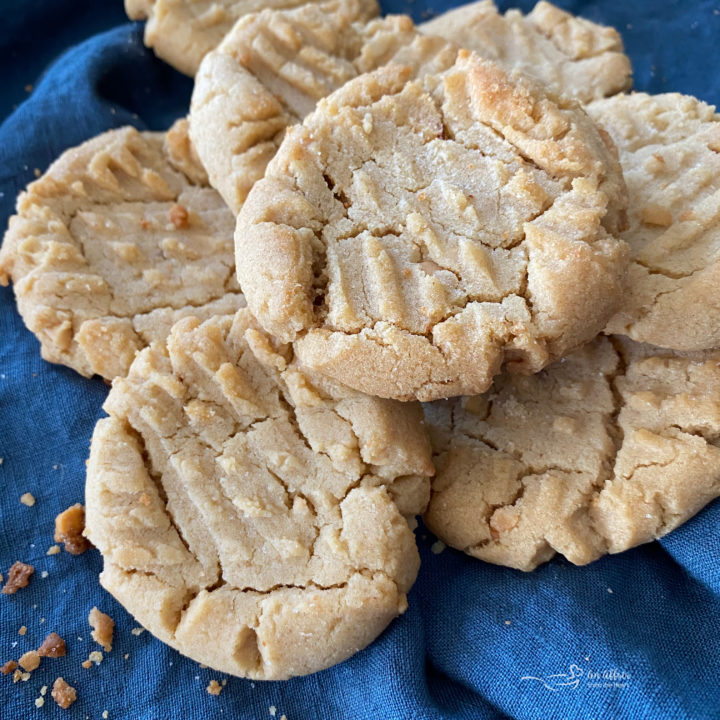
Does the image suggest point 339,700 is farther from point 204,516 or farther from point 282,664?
point 204,516

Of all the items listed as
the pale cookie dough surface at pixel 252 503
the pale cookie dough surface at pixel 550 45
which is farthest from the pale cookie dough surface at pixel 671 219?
the pale cookie dough surface at pixel 252 503

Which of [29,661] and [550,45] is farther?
[550,45]

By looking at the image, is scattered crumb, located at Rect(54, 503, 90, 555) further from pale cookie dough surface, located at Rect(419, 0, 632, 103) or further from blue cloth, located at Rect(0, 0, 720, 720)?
pale cookie dough surface, located at Rect(419, 0, 632, 103)

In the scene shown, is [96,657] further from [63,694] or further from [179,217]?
[179,217]

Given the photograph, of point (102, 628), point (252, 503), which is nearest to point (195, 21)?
point (252, 503)

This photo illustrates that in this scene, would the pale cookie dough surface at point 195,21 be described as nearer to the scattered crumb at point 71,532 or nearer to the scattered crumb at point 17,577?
the scattered crumb at point 71,532

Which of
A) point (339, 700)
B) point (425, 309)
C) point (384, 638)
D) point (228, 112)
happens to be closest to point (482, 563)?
point (384, 638)
